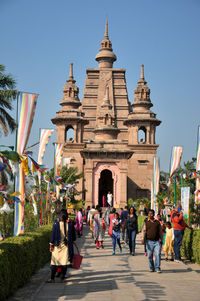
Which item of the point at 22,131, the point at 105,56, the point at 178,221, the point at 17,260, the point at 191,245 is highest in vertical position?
the point at 105,56

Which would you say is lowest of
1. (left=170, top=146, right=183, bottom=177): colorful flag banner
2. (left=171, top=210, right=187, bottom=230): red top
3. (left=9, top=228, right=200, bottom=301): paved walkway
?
(left=9, top=228, right=200, bottom=301): paved walkway

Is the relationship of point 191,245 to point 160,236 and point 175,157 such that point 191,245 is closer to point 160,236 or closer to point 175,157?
point 160,236

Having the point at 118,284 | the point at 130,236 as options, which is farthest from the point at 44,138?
the point at 118,284

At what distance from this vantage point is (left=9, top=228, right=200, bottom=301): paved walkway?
920cm

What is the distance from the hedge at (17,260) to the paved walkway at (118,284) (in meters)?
0.30

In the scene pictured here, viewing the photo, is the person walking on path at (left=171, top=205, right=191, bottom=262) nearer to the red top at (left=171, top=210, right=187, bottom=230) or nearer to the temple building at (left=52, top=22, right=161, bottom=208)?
the red top at (left=171, top=210, right=187, bottom=230)

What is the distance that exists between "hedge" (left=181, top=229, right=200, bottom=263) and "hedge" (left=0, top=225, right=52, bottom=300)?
15.5 feet

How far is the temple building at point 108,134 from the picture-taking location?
1849 inches

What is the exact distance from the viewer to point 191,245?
15.0m

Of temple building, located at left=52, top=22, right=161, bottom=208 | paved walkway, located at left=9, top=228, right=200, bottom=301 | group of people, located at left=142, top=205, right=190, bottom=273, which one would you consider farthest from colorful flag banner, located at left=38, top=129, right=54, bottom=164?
temple building, located at left=52, top=22, right=161, bottom=208

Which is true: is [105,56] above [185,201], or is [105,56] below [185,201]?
above

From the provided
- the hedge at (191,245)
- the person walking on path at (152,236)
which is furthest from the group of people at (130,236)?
the hedge at (191,245)

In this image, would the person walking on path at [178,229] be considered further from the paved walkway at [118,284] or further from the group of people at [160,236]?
the paved walkway at [118,284]

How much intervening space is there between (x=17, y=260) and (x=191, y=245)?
23.8 feet
